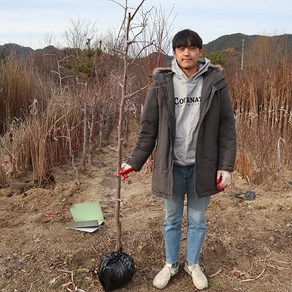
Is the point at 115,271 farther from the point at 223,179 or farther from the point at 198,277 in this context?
the point at 223,179

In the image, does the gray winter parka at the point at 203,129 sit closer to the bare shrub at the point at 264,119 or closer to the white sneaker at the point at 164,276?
the white sneaker at the point at 164,276

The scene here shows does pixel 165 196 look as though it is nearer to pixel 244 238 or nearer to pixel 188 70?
pixel 188 70

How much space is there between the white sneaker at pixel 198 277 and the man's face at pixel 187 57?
120 cm

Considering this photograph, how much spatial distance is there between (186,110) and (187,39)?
14.6 inches

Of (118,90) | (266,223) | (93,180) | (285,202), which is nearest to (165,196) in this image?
(266,223)

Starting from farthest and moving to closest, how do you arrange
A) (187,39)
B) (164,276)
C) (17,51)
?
(17,51) → (164,276) → (187,39)

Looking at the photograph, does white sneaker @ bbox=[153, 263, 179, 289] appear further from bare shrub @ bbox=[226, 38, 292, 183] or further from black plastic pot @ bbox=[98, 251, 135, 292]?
bare shrub @ bbox=[226, 38, 292, 183]

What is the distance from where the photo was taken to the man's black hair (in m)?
1.88

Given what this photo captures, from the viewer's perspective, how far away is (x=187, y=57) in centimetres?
190

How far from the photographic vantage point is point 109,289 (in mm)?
2166

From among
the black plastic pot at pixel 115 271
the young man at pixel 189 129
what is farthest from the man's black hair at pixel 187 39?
the black plastic pot at pixel 115 271

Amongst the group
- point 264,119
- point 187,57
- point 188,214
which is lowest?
point 188,214

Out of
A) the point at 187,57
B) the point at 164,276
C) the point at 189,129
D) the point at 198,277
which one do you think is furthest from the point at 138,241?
the point at 187,57

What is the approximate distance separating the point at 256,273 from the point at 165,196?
910mm
